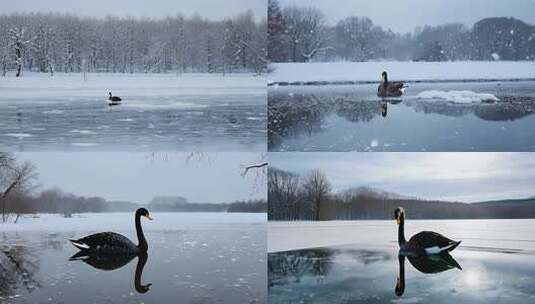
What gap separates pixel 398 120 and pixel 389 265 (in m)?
0.81

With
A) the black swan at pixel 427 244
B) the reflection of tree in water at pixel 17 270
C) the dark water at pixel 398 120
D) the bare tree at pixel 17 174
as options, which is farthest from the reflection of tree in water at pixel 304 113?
the reflection of tree in water at pixel 17 270

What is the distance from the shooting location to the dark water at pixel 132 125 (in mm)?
4359

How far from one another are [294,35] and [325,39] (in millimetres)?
180

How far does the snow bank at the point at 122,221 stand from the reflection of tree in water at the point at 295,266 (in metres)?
0.24

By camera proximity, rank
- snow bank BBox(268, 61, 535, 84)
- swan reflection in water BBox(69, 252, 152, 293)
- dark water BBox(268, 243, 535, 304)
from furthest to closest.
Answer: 1. snow bank BBox(268, 61, 535, 84)
2. swan reflection in water BBox(69, 252, 152, 293)
3. dark water BBox(268, 243, 535, 304)

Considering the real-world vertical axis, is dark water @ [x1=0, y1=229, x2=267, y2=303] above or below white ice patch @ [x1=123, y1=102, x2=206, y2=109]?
below

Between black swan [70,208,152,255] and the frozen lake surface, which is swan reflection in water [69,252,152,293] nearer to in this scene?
black swan [70,208,152,255]

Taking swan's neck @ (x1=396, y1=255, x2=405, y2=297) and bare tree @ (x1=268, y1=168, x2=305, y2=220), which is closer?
swan's neck @ (x1=396, y1=255, x2=405, y2=297)

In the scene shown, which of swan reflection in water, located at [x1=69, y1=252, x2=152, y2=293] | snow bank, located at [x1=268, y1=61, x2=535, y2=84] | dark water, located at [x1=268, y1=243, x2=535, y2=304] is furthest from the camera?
snow bank, located at [x1=268, y1=61, x2=535, y2=84]

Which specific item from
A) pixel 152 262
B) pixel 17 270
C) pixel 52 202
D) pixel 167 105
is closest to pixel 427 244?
pixel 152 262

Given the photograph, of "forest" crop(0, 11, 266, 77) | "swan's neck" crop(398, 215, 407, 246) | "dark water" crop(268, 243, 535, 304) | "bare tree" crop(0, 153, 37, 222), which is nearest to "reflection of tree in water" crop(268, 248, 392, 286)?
"dark water" crop(268, 243, 535, 304)

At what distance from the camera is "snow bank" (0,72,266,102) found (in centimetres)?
443

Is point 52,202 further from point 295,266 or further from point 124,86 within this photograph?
point 295,266

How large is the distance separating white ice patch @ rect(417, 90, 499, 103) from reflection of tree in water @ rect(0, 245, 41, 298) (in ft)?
7.87
